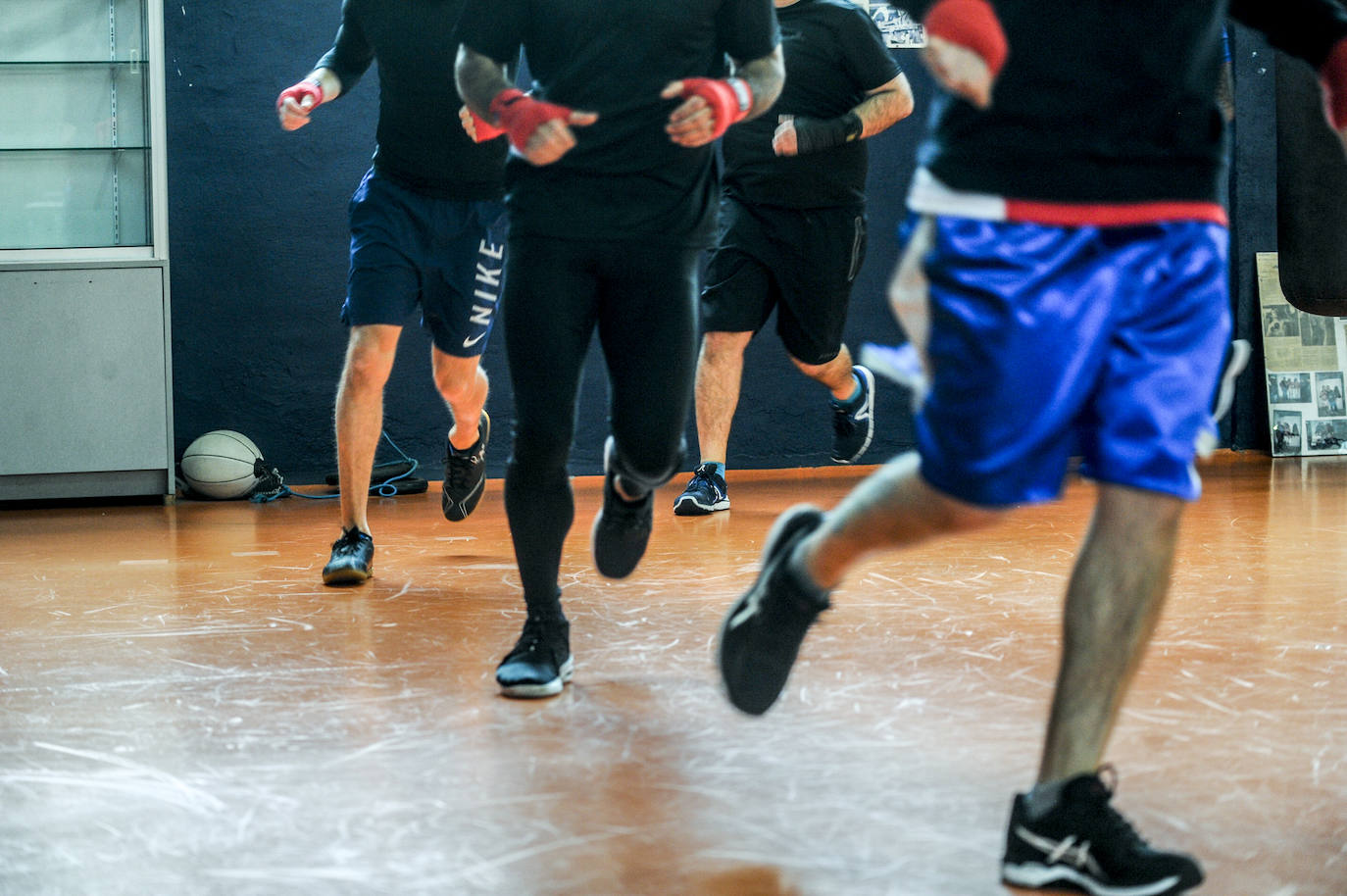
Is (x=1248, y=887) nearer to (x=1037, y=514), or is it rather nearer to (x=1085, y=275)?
(x=1085, y=275)

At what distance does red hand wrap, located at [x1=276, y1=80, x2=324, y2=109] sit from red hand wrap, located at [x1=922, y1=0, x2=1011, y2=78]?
92.4 inches

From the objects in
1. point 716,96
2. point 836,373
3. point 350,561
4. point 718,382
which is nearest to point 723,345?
point 718,382

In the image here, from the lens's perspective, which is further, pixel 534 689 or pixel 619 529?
pixel 619 529

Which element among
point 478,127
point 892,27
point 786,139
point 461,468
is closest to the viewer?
point 478,127

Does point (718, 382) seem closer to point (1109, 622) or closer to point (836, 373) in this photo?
point (836, 373)

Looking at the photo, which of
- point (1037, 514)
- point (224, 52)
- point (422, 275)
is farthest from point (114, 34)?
point (1037, 514)

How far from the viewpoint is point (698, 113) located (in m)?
2.20

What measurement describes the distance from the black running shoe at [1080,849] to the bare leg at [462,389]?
8.56 feet

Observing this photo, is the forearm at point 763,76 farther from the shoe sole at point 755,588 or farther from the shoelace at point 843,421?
the shoelace at point 843,421

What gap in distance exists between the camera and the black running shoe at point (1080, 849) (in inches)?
59.8

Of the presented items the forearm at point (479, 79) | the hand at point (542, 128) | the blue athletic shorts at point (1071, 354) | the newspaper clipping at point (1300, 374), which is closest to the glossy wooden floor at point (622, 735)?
the blue athletic shorts at point (1071, 354)

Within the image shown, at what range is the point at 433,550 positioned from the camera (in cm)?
424

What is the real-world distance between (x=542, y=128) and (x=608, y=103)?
0.61 feet

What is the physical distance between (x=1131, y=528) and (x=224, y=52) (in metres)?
5.87
